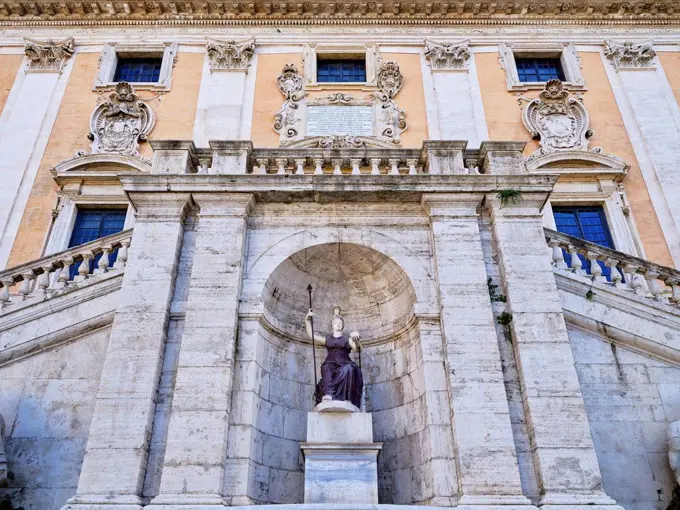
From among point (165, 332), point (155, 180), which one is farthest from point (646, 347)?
point (155, 180)

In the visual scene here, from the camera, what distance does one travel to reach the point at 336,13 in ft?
56.8

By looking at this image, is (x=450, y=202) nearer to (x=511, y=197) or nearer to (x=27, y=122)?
(x=511, y=197)

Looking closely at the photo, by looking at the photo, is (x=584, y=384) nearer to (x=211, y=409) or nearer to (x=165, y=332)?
(x=211, y=409)

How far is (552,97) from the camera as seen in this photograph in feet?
51.3

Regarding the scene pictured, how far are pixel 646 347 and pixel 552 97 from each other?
8.93 m

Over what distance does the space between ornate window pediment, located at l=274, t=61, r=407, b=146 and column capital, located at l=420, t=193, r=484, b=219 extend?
6.17 meters

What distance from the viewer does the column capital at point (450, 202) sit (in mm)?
A: 8891

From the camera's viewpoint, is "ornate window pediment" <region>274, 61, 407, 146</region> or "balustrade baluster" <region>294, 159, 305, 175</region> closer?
"balustrade baluster" <region>294, 159, 305, 175</region>

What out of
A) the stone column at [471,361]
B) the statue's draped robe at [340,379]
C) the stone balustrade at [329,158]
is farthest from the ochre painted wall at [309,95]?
the statue's draped robe at [340,379]

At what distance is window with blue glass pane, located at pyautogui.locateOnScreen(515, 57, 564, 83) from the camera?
654 inches

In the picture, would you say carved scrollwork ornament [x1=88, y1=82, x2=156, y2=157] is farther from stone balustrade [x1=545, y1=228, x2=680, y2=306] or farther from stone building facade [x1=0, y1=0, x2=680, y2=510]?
stone balustrade [x1=545, y1=228, x2=680, y2=306]

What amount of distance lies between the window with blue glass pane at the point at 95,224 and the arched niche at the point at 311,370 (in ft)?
22.3

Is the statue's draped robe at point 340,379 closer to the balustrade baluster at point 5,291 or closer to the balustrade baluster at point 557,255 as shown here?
the balustrade baluster at point 557,255

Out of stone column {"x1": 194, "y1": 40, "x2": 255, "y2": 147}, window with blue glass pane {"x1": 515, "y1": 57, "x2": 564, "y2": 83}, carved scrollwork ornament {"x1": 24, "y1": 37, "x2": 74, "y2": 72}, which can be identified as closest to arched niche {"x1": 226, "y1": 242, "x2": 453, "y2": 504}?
stone column {"x1": 194, "y1": 40, "x2": 255, "y2": 147}
